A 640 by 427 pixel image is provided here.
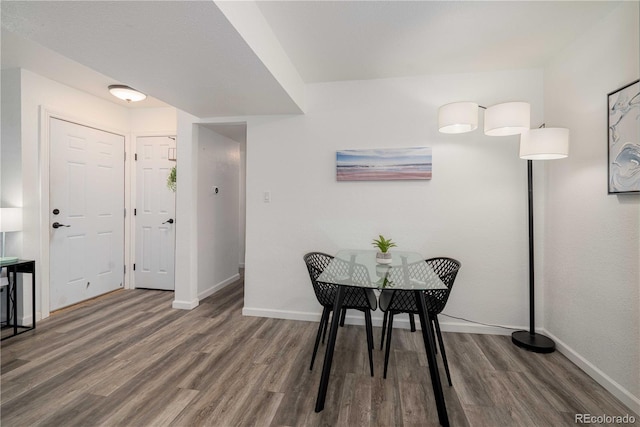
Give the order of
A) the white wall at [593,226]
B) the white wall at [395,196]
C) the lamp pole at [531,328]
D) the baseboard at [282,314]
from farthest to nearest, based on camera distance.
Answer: the baseboard at [282,314], the white wall at [395,196], the lamp pole at [531,328], the white wall at [593,226]

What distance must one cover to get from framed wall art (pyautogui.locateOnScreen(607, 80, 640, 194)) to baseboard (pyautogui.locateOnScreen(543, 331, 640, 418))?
120 cm

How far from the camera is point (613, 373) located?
187 cm

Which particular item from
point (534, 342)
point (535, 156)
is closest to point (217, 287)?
point (534, 342)

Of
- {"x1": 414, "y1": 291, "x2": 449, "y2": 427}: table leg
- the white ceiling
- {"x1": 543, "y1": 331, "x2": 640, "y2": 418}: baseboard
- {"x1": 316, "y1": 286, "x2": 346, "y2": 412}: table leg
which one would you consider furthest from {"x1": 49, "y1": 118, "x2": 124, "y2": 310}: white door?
{"x1": 543, "y1": 331, "x2": 640, "y2": 418}: baseboard

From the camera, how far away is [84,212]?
3455mm

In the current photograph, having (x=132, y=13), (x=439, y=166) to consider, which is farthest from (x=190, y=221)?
(x=439, y=166)

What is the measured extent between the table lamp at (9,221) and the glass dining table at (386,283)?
2856 millimetres

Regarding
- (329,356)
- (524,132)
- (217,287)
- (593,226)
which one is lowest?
(217,287)

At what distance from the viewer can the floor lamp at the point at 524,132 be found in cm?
211

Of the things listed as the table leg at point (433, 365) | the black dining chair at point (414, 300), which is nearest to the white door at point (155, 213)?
the black dining chair at point (414, 300)

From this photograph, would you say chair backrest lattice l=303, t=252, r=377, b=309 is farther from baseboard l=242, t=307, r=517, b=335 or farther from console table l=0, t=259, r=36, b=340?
console table l=0, t=259, r=36, b=340

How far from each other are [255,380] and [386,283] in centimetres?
112

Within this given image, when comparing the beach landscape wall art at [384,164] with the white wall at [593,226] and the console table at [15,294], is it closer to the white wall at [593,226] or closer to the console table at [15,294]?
the white wall at [593,226]

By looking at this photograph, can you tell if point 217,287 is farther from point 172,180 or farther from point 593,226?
point 593,226
